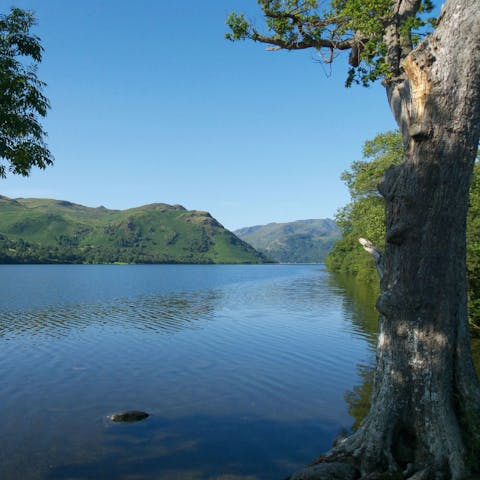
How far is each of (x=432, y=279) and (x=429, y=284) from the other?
131 mm

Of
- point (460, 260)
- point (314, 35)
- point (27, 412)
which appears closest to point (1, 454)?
point (27, 412)

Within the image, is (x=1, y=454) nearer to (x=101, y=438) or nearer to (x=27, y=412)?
(x=101, y=438)

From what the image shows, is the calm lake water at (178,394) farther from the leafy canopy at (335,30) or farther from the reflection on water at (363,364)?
the leafy canopy at (335,30)

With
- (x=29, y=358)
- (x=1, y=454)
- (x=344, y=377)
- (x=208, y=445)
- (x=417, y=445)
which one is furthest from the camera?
(x=29, y=358)

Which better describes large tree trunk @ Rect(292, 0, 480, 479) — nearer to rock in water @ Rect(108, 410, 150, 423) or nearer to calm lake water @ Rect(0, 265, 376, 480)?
calm lake water @ Rect(0, 265, 376, 480)

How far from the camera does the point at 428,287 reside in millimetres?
9641

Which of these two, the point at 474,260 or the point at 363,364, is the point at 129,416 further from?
the point at 474,260

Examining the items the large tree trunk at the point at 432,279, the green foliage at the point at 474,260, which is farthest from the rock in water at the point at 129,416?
the green foliage at the point at 474,260

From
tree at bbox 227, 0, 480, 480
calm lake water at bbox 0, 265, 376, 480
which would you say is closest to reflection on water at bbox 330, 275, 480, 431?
calm lake water at bbox 0, 265, 376, 480

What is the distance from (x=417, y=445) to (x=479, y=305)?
20.8 m

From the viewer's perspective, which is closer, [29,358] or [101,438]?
[101,438]

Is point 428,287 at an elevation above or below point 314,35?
below

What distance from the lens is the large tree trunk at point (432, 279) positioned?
915 cm

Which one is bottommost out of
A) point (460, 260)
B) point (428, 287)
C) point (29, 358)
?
point (29, 358)
